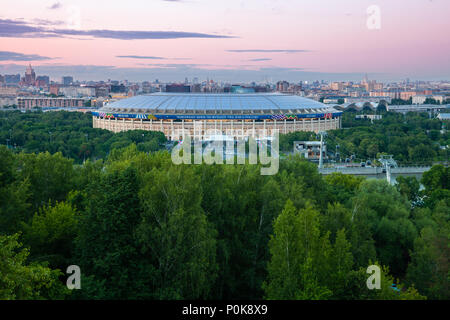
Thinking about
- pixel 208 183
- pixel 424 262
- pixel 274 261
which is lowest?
pixel 424 262

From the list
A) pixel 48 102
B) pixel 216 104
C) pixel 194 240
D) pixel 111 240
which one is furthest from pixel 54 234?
pixel 48 102

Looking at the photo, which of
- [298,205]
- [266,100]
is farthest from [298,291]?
[266,100]

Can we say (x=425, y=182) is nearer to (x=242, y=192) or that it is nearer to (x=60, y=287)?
(x=242, y=192)

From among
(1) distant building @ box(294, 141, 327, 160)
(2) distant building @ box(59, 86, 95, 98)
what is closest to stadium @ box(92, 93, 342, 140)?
(1) distant building @ box(294, 141, 327, 160)

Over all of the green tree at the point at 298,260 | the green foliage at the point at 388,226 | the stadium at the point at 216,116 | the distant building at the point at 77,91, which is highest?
the distant building at the point at 77,91

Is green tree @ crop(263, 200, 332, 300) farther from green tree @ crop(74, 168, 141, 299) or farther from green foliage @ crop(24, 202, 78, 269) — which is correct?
green foliage @ crop(24, 202, 78, 269)

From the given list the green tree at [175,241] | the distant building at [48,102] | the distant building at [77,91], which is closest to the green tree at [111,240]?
the green tree at [175,241]

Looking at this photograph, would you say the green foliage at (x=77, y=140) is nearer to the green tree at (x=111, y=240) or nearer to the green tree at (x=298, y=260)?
the green tree at (x=111, y=240)
